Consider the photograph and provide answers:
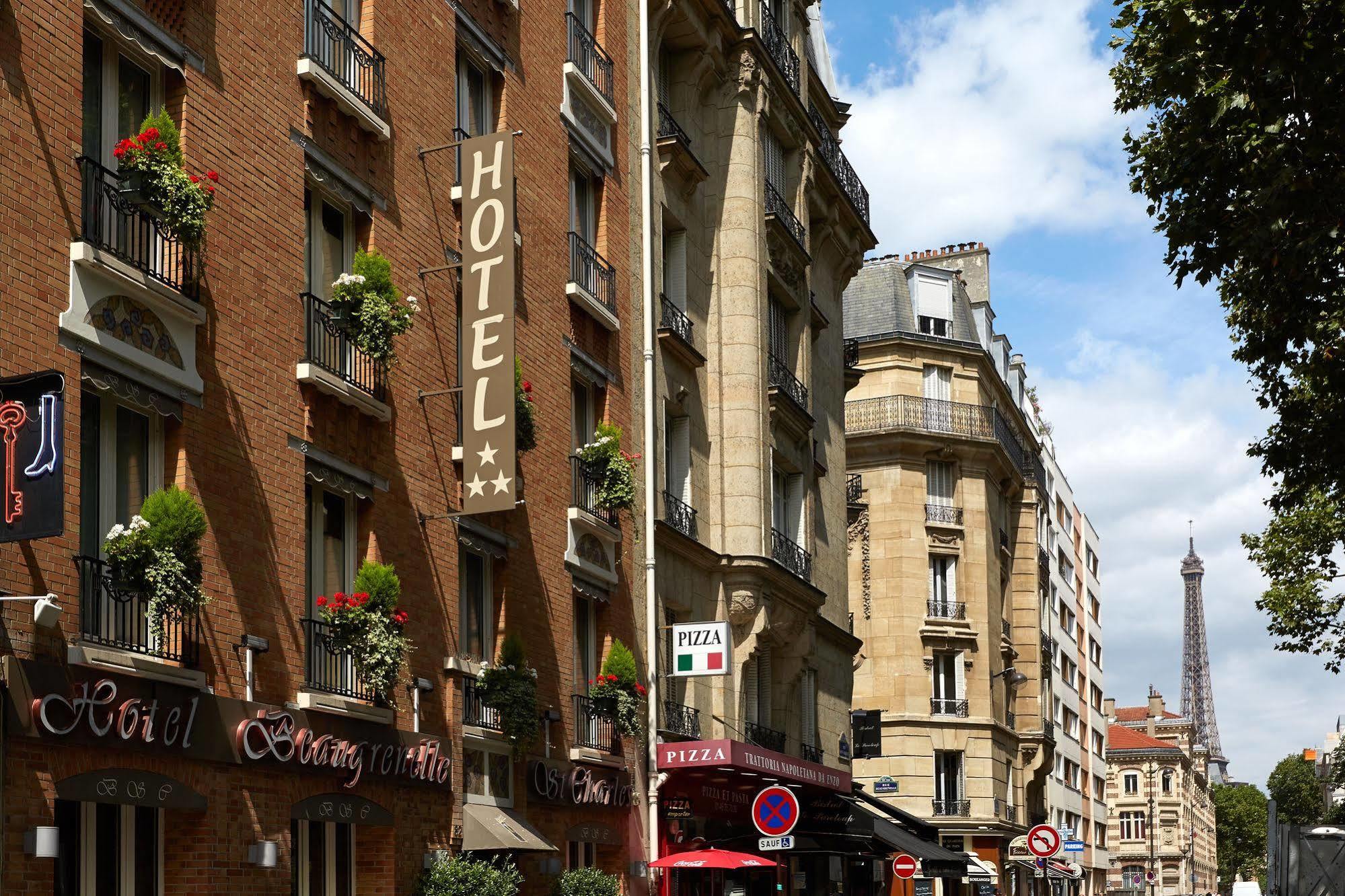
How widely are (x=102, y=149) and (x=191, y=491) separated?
308 centimetres

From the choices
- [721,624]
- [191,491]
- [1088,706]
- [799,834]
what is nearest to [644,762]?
[721,624]

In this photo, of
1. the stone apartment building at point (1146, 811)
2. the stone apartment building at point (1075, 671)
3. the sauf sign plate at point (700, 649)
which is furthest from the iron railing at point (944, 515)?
the stone apartment building at point (1146, 811)

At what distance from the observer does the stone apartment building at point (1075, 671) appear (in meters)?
77.4

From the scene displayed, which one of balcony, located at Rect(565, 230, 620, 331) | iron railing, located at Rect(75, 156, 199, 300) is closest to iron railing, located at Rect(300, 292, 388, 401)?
iron railing, located at Rect(75, 156, 199, 300)

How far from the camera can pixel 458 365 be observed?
68.0 ft

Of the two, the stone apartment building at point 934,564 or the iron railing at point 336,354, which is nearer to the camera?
the iron railing at point 336,354

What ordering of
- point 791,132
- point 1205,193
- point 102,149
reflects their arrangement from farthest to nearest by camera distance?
point 791,132
point 1205,193
point 102,149

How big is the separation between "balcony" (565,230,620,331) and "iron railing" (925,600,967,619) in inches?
1324

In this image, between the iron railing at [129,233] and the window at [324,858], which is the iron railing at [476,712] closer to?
the window at [324,858]

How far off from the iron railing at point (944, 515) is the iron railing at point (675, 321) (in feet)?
99.8

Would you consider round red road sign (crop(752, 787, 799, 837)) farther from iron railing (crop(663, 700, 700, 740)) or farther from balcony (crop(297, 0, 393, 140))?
balcony (crop(297, 0, 393, 140))

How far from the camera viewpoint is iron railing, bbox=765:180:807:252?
3281 cm

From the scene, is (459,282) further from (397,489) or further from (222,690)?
(222,690)

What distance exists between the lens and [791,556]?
1325 inches
